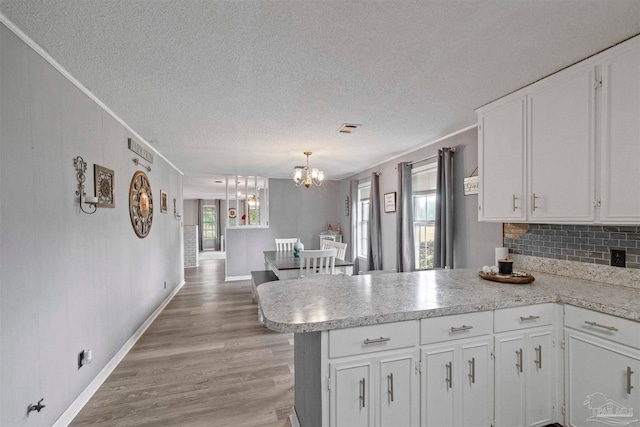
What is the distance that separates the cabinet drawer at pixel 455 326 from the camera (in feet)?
4.94

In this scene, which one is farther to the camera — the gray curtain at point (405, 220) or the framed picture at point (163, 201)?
the framed picture at point (163, 201)

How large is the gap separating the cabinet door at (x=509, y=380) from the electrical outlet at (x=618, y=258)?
0.92 meters

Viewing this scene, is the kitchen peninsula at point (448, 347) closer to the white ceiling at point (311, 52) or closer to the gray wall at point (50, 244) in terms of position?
the gray wall at point (50, 244)

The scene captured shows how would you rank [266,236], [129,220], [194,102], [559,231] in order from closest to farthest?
[559,231]
[194,102]
[129,220]
[266,236]

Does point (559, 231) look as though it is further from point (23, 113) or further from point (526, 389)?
point (23, 113)

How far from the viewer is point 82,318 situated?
2148 millimetres

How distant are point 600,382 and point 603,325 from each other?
32 cm

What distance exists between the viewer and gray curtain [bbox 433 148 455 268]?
11.0ft

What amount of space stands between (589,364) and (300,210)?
232 inches

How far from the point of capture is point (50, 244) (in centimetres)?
181

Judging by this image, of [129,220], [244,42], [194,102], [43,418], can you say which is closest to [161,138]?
[129,220]

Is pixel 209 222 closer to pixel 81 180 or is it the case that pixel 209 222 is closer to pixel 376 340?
pixel 81 180

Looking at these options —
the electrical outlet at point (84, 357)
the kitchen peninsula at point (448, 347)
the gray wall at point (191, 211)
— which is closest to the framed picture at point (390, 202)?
the kitchen peninsula at point (448, 347)

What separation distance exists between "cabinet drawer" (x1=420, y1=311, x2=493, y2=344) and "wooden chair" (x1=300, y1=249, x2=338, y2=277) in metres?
2.14
